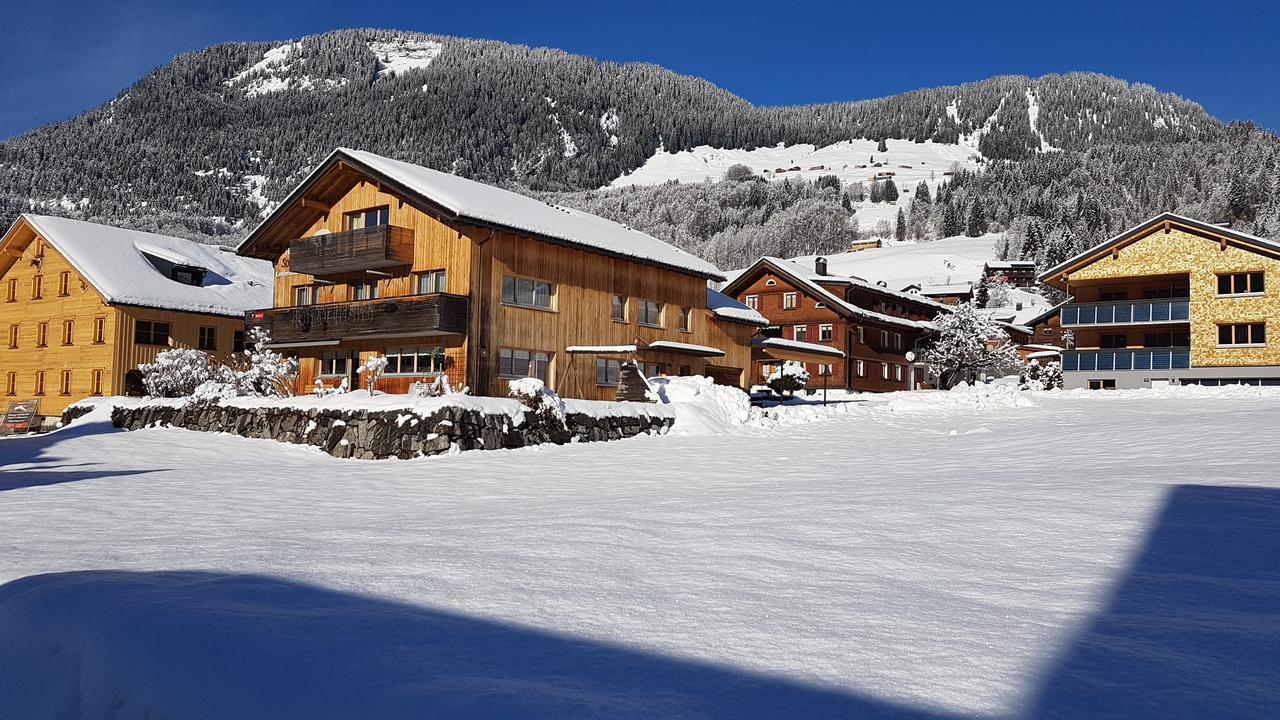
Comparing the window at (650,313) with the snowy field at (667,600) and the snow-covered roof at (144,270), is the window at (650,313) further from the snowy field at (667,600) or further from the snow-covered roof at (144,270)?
the snowy field at (667,600)

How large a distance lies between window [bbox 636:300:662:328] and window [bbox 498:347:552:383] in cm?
551

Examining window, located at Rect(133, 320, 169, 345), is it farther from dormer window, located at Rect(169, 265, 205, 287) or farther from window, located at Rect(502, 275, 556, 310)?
window, located at Rect(502, 275, 556, 310)

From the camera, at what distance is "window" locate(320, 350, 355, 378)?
3444 centimetres

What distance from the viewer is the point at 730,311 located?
4228cm

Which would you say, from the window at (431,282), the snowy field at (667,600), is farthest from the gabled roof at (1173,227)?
the snowy field at (667,600)

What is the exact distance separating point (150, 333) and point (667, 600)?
41862 mm

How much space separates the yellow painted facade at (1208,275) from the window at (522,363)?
34.4 m

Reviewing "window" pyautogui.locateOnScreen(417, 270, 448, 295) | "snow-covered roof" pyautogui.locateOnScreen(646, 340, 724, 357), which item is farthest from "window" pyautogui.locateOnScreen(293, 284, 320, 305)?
"snow-covered roof" pyautogui.locateOnScreen(646, 340, 724, 357)

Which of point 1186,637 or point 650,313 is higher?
point 650,313

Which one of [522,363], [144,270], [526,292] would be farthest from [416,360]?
[144,270]

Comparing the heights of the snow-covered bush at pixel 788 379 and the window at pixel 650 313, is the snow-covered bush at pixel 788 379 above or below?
below

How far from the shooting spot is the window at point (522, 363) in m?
31.3

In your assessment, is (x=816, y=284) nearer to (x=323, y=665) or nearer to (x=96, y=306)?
(x=96, y=306)

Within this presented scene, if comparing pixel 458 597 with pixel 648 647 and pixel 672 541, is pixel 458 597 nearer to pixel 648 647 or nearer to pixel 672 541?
pixel 648 647
